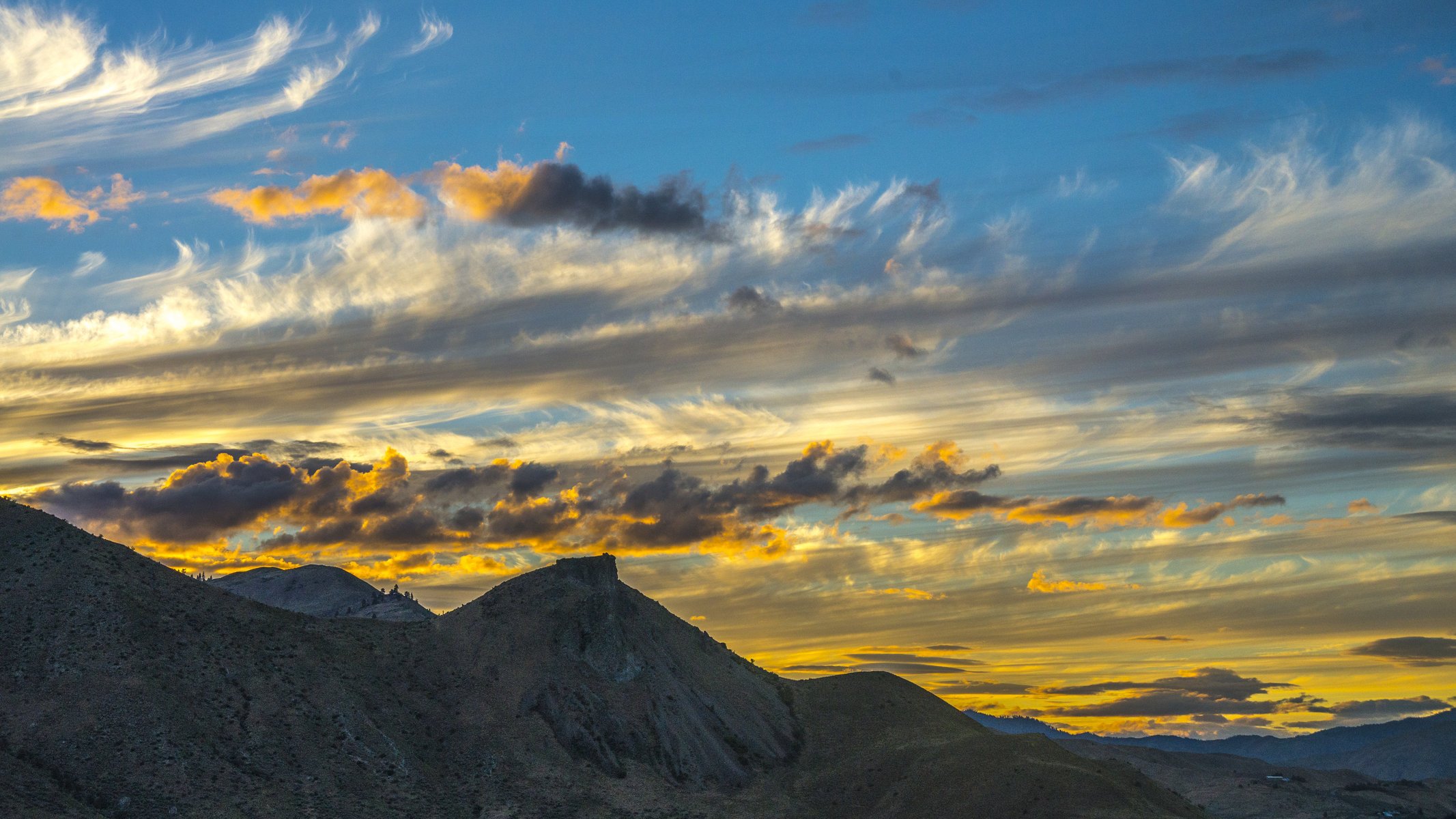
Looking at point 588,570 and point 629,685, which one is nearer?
point 629,685

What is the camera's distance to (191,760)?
9669 centimetres

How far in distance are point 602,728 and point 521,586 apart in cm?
2597

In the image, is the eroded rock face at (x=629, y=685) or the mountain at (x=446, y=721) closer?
the mountain at (x=446, y=721)

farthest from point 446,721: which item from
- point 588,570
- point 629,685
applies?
point 588,570

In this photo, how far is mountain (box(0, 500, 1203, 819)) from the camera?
96.4 m

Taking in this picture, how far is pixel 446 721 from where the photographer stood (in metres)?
Answer: 126

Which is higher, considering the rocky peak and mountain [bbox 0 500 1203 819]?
the rocky peak

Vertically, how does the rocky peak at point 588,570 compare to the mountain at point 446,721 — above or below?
above

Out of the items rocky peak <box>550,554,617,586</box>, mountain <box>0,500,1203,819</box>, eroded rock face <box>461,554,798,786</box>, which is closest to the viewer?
mountain <box>0,500,1203,819</box>

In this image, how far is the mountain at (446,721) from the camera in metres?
96.4

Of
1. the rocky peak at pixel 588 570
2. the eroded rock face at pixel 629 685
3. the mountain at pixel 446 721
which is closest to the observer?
the mountain at pixel 446 721

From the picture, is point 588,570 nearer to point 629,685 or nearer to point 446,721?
point 629,685

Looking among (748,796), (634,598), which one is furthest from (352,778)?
(634,598)

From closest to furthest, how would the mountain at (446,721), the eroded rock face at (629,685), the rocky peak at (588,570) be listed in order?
the mountain at (446,721), the eroded rock face at (629,685), the rocky peak at (588,570)
